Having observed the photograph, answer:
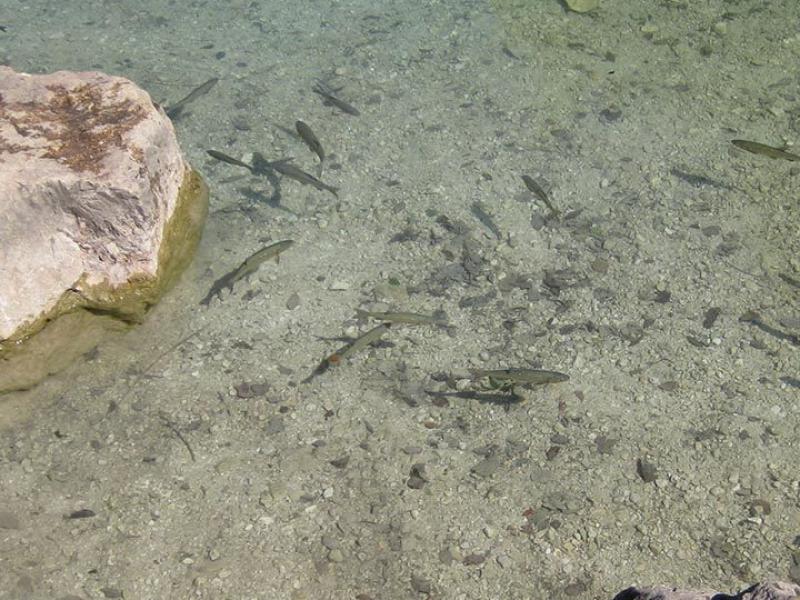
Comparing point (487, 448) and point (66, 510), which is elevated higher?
point (66, 510)

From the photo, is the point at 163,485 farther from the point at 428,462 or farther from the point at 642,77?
the point at 642,77

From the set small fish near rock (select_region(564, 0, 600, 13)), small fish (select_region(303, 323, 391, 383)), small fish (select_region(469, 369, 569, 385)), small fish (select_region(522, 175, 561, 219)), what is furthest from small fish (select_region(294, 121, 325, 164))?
small fish near rock (select_region(564, 0, 600, 13))

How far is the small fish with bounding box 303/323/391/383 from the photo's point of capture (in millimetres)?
5664

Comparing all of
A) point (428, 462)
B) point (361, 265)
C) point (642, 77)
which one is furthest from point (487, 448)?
point (642, 77)

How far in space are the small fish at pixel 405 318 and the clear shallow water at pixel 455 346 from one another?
0.23 ft

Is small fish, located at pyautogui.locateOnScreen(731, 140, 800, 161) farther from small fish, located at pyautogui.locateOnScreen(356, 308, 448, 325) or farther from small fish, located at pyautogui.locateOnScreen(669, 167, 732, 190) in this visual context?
small fish, located at pyautogui.locateOnScreen(356, 308, 448, 325)

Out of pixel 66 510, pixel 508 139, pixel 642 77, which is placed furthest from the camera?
pixel 642 77

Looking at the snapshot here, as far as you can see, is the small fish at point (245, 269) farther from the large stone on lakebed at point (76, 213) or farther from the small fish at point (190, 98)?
the small fish at point (190, 98)

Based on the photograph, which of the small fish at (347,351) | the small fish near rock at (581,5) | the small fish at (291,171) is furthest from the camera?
the small fish near rock at (581,5)

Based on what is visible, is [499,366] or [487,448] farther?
[499,366]

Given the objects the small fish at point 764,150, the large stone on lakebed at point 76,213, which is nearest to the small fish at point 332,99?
the large stone on lakebed at point 76,213

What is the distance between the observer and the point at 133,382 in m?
5.59

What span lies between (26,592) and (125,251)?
7.12ft

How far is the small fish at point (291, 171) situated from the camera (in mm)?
6891
